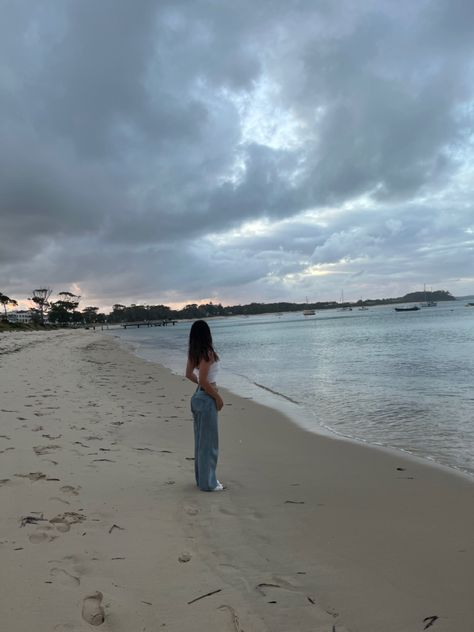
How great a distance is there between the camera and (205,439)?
16.1 ft

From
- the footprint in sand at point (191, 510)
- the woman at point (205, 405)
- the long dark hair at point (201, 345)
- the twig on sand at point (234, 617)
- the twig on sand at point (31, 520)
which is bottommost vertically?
the footprint in sand at point (191, 510)

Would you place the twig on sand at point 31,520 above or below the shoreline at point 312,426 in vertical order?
above

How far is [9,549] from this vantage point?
3.25 metres

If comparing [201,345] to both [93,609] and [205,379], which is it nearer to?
[205,379]

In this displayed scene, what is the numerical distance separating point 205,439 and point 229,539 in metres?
1.30

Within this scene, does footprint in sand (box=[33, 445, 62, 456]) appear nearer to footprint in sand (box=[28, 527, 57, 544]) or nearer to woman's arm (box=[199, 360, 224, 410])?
footprint in sand (box=[28, 527, 57, 544])

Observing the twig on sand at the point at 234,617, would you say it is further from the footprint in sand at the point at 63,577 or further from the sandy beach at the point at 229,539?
the footprint in sand at the point at 63,577

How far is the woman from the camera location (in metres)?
4.87

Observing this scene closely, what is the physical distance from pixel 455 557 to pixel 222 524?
1965mm

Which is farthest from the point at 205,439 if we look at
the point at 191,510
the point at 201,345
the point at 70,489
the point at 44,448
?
the point at 44,448

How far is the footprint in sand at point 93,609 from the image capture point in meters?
2.57

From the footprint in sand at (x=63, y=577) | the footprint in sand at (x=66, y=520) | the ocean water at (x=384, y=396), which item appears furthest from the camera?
the ocean water at (x=384, y=396)

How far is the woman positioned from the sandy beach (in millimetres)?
224

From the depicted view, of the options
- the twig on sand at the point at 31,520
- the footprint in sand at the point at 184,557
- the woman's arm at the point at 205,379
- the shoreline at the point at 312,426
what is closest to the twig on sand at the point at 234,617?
the footprint in sand at the point at 184,557
